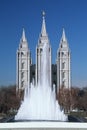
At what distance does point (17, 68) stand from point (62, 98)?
32.7 meters

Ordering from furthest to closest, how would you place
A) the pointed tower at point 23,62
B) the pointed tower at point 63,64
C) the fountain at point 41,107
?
the pointed tower at point 23,62 → the pointed tower at point 63,64 → the fountain at point 41,107

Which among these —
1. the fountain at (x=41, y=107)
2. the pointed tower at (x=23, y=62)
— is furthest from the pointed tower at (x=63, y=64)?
the fountain at (x=41, y=107)

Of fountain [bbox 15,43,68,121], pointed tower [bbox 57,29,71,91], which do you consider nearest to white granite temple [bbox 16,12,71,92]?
pointed tower [bbox 57,29,71,91]

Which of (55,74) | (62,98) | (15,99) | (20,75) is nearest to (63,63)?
(55,74)

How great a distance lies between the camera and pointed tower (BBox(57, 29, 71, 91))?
119 m

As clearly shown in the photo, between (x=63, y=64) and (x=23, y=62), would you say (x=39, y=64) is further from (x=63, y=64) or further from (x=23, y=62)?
(x=63, y=64)

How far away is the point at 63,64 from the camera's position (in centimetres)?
12088

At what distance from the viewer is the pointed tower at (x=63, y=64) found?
119 metres

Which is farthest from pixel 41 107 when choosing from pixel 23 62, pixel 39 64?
pixel 23 62

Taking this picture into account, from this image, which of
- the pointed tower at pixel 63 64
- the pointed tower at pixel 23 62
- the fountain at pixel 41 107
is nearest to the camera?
the fountain at pixel 41 107

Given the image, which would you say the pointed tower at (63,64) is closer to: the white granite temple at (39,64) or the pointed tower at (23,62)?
the white granite temple at (39,64)

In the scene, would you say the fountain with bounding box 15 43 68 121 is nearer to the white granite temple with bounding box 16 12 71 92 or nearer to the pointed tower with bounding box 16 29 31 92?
the white granite temple with bounding box 16 12 71 92

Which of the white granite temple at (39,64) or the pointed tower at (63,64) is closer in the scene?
the white granite temple at (39,64)

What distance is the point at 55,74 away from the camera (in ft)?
408
